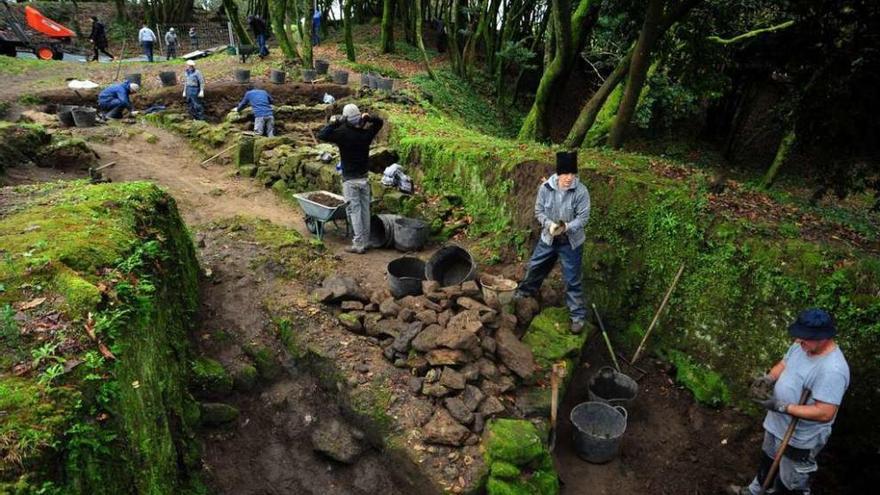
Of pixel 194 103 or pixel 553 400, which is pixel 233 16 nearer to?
pixel 194 103

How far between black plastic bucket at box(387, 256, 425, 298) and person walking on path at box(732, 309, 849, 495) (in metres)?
3.82

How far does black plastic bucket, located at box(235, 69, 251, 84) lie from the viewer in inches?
639

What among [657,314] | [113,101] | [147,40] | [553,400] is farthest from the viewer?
[147,40]

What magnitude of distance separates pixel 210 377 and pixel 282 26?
16065mm

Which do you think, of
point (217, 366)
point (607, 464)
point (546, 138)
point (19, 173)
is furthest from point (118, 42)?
point (607, 464)

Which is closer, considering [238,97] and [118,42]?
[238,97]

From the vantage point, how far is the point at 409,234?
8047 millimetres

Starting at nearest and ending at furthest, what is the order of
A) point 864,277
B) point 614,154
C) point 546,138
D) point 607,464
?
point 864,277
point 607,464
point 614,154
point 546,138

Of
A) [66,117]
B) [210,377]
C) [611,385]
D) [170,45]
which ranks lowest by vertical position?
[611,385]

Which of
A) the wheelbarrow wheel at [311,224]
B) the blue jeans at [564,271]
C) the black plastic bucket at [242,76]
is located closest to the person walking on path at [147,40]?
the black plastic bucket at [242,76]

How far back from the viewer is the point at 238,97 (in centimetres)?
1611

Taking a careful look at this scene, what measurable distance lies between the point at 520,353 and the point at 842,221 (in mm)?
4684

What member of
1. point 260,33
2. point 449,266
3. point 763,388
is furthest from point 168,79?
point 763,388

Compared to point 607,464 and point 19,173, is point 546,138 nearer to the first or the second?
point 607,464
